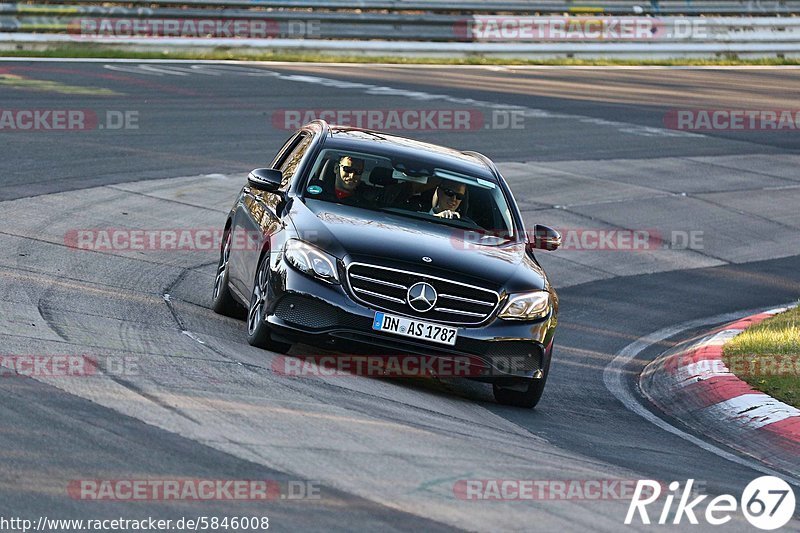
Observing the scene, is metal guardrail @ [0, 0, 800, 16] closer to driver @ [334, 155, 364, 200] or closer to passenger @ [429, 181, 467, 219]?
driver @ [334, 155, 364, 200]

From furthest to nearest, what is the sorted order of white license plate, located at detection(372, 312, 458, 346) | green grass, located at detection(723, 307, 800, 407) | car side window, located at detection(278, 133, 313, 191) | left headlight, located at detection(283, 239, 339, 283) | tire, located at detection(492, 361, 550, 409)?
car side window, located at detection(278, 133, 313, 191) < green grass, located at detection(723, 307, 800, 407) < tire, located at detection(492, 361, 550, 409) < left headlight, located at detection(283, 239, 339, 283) < white license plate, located at detection(372, 312, 458, 346)

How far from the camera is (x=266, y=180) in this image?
9.96 meters

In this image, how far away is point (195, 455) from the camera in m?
6.36

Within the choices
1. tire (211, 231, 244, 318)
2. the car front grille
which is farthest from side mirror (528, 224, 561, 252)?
tire (211, 231, 244, 318)

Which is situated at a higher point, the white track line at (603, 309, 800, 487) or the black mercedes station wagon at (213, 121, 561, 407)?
the black mercedes station wagon at (213, 121, 561, 407)

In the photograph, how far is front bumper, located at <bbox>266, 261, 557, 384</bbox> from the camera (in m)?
8.60

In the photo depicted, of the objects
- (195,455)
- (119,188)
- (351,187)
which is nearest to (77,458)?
(195,455)

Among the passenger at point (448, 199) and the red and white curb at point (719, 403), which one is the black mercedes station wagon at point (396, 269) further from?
the red and white curb at point (719, 403)

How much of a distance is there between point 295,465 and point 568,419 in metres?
3.01

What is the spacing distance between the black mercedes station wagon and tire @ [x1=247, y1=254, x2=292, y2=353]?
0.01 meters

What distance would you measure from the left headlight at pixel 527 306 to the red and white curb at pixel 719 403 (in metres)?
1.36

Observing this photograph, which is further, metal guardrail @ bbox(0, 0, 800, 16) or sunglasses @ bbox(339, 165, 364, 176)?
metal guardrail @ bbox(0, 0, 800, 16)

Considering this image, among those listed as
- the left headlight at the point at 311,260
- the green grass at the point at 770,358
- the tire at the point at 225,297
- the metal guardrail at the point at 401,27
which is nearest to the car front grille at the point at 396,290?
the left headlight at the point at 311,260

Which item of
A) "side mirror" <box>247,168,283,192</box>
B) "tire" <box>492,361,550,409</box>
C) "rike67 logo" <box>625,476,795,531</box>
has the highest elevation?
"side mirror" <box>247,168,283,192</box>
